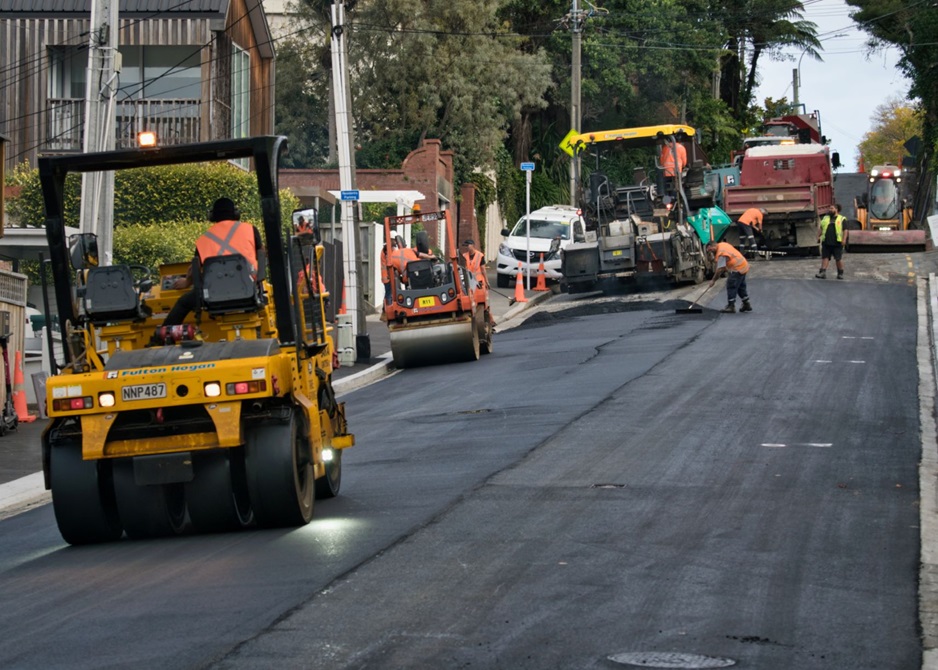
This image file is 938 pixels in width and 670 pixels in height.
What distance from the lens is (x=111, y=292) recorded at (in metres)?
10.0

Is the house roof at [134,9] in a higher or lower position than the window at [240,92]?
higher

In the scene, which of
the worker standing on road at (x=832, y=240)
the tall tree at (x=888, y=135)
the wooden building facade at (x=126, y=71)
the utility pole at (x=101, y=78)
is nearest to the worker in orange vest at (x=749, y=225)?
the worker standing on road at (x=832, y=240)

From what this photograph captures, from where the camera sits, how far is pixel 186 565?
9.23m

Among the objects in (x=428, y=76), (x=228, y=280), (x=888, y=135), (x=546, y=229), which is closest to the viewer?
(x=228, y=280)

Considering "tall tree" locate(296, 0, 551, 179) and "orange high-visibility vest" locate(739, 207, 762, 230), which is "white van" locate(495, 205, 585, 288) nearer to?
"orange high-visibility vest" locate(739, 207, 762, 230)

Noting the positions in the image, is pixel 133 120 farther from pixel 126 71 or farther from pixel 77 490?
pixel 77 490

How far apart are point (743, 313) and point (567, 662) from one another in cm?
2018

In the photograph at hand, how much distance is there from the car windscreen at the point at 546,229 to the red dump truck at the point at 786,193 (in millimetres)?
4877

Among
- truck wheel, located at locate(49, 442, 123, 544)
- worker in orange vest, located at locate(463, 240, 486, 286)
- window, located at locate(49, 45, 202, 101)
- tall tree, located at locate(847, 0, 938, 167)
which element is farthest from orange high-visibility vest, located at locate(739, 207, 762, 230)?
truck wheel, located at locate(49, 442, 123, 544)

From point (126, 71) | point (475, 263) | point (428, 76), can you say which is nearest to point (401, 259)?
point (475, 263)

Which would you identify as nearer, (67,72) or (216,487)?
(216,487)

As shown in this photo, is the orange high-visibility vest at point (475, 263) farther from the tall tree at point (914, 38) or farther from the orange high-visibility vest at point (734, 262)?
the tall tree at point (914, 38)

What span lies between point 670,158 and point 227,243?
22784 mm

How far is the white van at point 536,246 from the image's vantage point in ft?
126
